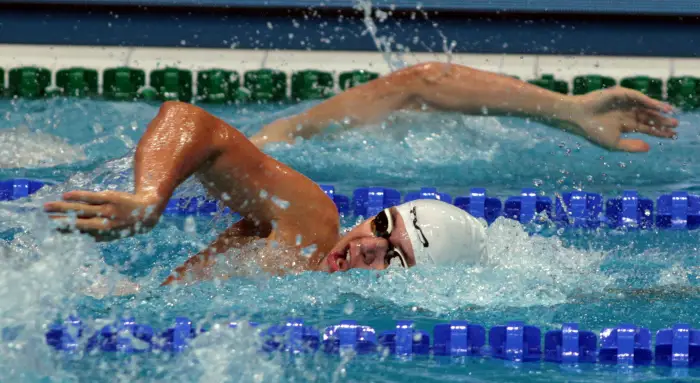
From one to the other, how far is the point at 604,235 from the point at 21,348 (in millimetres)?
2319

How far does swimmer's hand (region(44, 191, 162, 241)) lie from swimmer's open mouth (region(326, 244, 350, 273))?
0.76 meters

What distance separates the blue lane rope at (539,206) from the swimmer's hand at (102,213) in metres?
2.09

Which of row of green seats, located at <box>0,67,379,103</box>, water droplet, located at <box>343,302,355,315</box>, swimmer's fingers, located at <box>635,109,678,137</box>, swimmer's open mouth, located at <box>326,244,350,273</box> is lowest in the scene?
water droplet, located at <box>343,302,355,315</box>

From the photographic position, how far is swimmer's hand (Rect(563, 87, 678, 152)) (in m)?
3.50

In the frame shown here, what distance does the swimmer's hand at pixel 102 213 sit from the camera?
1.84 meters

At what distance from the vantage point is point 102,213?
73.0 inches

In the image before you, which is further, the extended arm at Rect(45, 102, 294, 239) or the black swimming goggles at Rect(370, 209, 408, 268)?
the black swimming goggles at Rect(370, 209, 408, 268)

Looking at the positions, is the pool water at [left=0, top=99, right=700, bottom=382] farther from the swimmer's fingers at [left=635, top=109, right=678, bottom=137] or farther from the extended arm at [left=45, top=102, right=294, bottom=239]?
the swimmer's fingers at [left=635, top=109, right=678, bottom=137]

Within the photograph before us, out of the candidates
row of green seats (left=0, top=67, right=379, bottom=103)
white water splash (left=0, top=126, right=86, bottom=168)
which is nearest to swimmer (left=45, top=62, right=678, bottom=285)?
white water splash (left=0, top=126, right=86, bottom=168)

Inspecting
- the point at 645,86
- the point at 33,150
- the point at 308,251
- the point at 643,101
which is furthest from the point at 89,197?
the point at 645,86

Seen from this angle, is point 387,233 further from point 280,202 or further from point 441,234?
point 280,202

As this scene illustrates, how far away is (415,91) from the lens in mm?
4145

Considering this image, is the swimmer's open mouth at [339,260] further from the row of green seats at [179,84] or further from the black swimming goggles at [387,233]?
the row of green seats at [179,84]

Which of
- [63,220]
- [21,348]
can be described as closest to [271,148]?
[21,348]
